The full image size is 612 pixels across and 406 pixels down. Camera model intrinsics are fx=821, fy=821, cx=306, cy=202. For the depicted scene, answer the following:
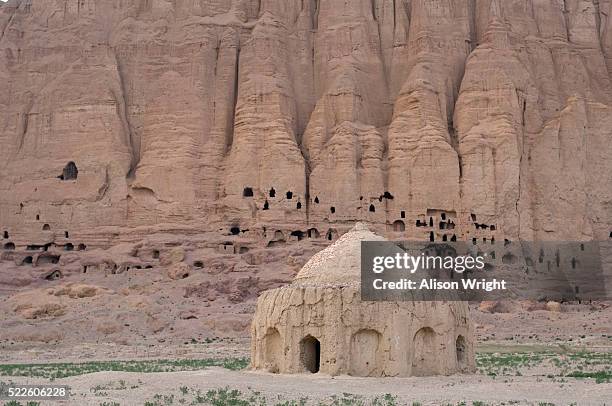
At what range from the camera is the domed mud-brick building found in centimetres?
2398

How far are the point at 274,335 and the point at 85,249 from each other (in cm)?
3288

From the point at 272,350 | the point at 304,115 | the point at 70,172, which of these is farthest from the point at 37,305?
the point at 304,115

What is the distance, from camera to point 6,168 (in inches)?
2331

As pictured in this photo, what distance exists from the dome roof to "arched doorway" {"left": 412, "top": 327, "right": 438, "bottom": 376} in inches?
99.9

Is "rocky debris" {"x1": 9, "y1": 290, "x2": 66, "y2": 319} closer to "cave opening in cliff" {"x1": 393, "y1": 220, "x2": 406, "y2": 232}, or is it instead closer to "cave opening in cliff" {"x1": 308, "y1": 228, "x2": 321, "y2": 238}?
"cave opening in cliff" {"x1": 308, "y1": 228, "x2": 321, "y2": 238}

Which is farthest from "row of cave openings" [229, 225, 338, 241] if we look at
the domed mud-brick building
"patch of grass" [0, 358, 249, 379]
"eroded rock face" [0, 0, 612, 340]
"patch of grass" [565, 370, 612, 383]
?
"patch of grass" [565, 370, 612, 383]

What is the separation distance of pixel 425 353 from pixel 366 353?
1.92 m

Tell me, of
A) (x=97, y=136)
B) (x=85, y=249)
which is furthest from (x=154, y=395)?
(x=97, y=136)

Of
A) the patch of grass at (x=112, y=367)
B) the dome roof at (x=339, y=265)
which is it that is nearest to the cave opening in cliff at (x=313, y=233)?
the patch of grass at (x=112, y=367)

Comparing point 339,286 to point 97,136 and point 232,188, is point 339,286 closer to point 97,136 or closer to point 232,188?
point 232,188

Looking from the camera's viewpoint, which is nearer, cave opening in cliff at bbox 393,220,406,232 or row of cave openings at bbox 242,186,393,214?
row of cave openings at bbox 242,186,393,214

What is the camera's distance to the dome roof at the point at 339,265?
2528 cm

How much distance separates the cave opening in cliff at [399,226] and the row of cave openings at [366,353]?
2938 cm

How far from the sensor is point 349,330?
945 inches
